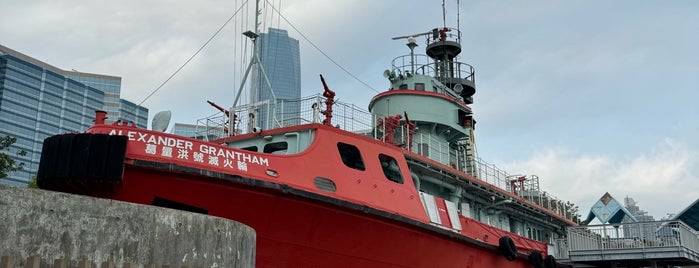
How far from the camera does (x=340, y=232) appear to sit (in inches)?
436

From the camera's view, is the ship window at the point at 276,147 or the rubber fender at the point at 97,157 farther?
the ship window at the point at 276,147

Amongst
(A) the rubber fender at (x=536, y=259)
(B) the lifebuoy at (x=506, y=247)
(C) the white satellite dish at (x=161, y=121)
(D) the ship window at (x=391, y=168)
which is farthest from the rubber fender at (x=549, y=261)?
(C) the white satellite dish at (x=161, y=121)

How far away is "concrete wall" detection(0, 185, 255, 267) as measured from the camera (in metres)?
5.92

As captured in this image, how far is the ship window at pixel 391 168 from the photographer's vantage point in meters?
13.3

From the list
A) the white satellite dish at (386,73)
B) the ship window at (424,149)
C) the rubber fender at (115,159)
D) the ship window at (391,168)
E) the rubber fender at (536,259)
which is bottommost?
the rubber fender at (536,259)

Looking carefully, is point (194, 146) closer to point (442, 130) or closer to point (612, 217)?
point (442, 130)

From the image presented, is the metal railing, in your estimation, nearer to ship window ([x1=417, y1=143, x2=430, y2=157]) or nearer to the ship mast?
ship window ([x1=417, y1=143, x2=430, y2=157])

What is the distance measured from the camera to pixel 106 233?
21.0ft

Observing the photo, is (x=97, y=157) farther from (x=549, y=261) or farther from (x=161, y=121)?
(x=549, y=261)

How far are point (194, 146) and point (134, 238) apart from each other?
3509mm

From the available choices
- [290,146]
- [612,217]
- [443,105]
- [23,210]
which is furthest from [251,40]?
[612,217]

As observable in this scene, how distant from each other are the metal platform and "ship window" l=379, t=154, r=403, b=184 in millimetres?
7054

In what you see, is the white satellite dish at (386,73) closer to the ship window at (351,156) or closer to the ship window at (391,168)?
the ship window at (391,168)

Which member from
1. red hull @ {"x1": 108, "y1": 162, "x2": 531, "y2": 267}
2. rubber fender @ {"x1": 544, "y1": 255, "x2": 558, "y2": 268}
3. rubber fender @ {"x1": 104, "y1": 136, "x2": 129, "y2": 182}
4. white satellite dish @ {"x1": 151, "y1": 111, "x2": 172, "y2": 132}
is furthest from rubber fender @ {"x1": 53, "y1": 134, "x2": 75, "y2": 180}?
rubber fender @ {"x1": 544, "y1": 255, "x2": 558, "y2": 268}
